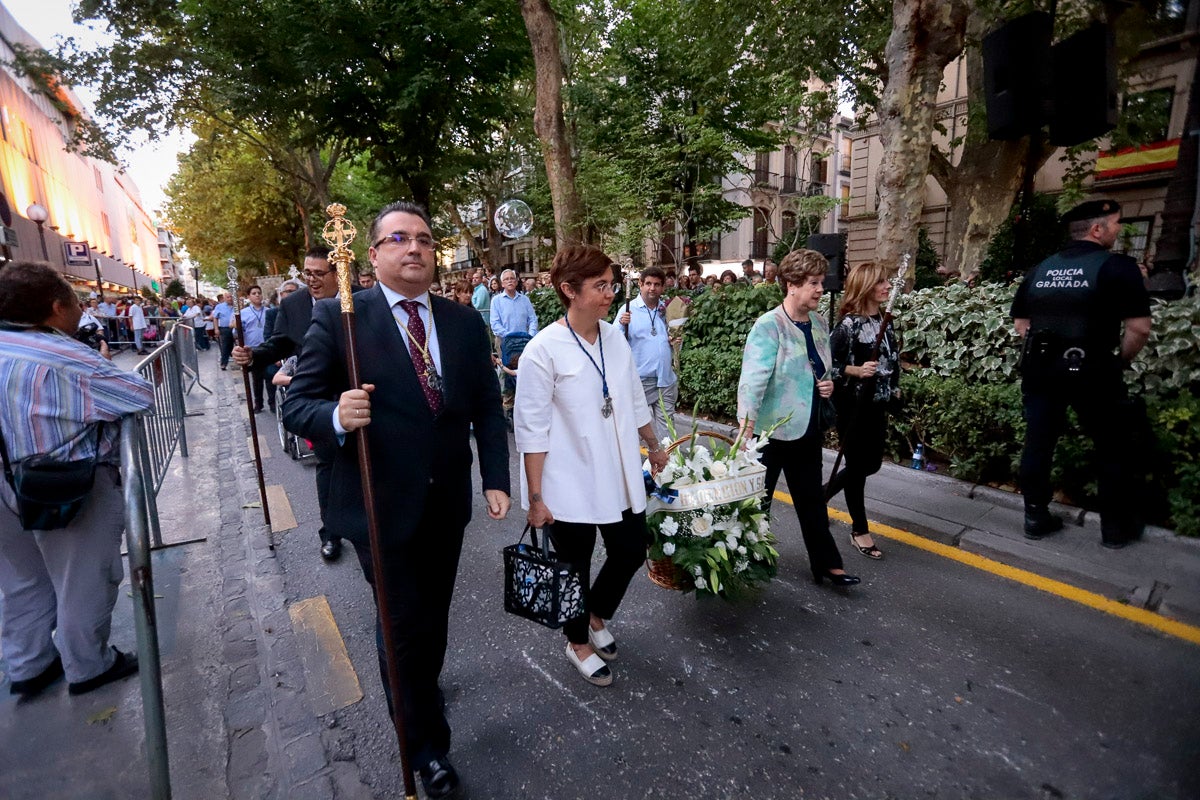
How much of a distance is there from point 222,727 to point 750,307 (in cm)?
636

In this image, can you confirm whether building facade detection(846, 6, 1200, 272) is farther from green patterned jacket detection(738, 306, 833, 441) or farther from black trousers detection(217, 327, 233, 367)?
black trousers detection(217, 327, 233, 367)

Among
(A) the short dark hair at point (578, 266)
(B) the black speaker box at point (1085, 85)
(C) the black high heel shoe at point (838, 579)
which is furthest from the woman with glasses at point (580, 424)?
(B) the black speaker box at point (1085, 85)

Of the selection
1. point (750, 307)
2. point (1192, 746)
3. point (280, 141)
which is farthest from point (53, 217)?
point (1192, 746)

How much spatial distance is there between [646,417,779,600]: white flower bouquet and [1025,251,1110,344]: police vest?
89.1 inches

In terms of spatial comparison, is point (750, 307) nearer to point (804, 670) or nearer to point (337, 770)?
point (804, 670)

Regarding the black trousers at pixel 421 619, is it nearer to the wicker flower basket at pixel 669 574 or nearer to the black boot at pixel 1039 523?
the wicker flower basket at pixel 669 574

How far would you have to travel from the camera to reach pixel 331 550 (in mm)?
4215

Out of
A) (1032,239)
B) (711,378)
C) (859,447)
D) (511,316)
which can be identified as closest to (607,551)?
(859,447)

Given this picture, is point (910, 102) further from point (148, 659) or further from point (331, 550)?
point (148, 659)

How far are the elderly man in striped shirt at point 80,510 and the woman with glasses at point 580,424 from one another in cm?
Result: 172

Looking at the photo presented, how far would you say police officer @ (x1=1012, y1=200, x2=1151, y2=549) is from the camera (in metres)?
3.74

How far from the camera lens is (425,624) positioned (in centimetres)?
224

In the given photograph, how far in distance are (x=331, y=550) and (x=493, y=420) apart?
241 centimetres

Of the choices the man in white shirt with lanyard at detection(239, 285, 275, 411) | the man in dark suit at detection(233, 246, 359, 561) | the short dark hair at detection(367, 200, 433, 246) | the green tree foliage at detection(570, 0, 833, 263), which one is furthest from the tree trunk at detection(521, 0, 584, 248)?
the short dark hair at detection(367, 200, 433, 246)
